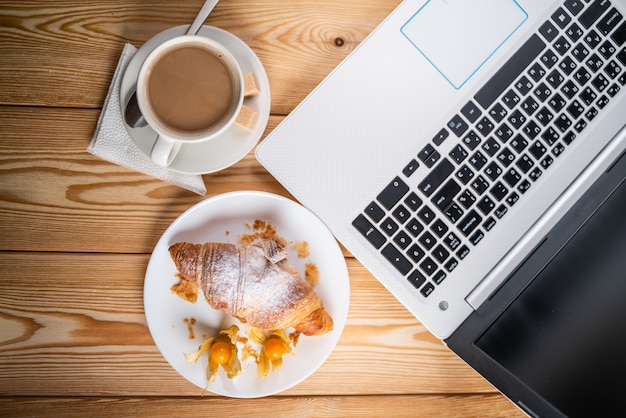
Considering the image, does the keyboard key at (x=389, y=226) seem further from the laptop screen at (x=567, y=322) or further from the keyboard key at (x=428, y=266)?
the laptop screen at (x=567, y=322)

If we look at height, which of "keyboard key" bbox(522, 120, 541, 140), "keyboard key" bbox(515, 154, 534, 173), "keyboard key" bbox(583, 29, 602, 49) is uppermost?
"keyboard key" bbox(583, 29, 602, 49)

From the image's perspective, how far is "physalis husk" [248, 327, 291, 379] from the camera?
85 centimetres

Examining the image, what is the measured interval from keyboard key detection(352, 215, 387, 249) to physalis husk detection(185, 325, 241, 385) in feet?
0.95

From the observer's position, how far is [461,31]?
76cm

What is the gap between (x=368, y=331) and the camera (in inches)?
36.4

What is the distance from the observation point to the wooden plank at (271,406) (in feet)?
2.99

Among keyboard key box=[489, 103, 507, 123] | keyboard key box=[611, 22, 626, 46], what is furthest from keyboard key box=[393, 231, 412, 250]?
keyboard key box=[611, 22, 626, 46]

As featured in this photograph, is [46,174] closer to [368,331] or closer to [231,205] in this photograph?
[231,205]

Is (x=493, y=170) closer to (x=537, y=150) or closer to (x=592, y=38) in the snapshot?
(x=537, y=150)

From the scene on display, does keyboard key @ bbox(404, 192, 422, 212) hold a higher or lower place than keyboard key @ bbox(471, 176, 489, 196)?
lower

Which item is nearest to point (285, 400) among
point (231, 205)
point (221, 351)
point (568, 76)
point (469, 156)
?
point (221, 351)

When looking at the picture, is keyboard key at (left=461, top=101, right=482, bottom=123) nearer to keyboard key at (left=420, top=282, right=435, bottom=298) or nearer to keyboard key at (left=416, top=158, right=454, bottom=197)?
keyboard key at (left=416, top=158, right=454, bottom=197)

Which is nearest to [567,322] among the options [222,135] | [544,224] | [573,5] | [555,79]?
[544,224]

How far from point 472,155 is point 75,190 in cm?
65
